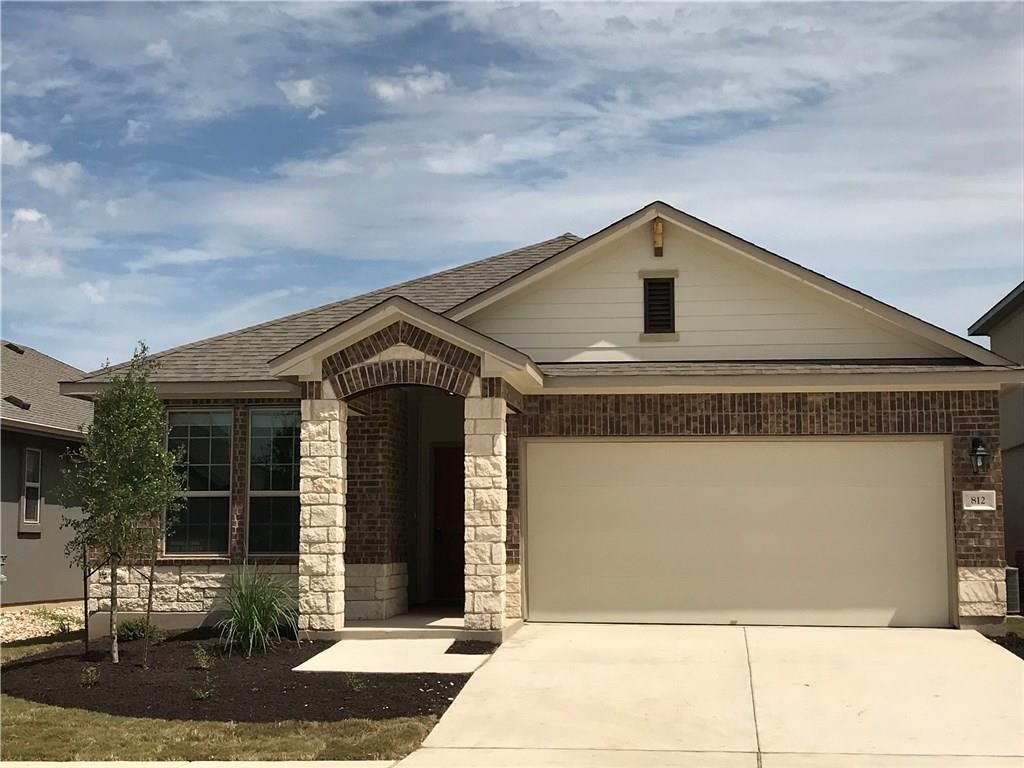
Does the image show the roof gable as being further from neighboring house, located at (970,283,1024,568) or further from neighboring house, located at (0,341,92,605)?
neighboring house, located at (0,341,92,605)

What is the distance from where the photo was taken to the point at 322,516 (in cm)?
1333

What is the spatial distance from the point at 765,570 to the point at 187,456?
7668 millimetres

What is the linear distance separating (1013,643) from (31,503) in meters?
16.8

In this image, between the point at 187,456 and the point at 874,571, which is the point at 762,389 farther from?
the point at 187,456

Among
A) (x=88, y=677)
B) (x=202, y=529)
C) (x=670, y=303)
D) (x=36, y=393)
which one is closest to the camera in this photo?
(x=88, y=677)

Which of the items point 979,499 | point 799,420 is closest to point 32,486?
point 799,420

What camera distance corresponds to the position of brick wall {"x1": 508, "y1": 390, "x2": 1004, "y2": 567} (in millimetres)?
14172

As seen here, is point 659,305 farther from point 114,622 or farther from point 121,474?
point 114,622

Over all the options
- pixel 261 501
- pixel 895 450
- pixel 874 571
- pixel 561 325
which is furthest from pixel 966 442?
pixel 261 501

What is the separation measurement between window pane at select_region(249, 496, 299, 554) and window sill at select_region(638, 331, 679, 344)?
16.6 feet

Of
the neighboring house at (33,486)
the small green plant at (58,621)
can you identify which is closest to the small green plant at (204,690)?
the small green plant at (58,621)

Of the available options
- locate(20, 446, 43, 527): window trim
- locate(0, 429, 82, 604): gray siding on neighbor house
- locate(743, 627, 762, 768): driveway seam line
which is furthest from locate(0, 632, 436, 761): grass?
locate(20, 446, 43, 527): window trim

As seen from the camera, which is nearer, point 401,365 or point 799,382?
point 401,365

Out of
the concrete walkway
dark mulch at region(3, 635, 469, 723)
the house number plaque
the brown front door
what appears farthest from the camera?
the brown front door
